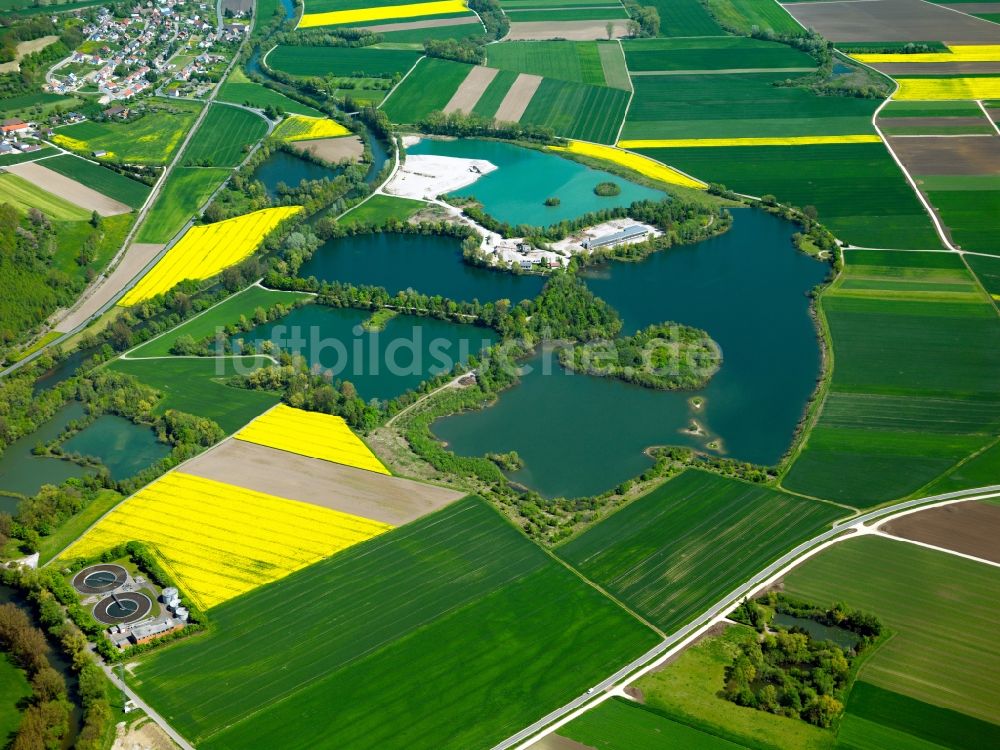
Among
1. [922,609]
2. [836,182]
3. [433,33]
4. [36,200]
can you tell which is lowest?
[922,609]

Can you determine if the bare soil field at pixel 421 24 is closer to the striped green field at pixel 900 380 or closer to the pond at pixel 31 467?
the striped green field at pixel 900 380

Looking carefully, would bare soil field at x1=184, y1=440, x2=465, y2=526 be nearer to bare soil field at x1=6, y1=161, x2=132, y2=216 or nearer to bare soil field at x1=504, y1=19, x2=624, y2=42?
bare soil field at x1=6, y1=161, x2=132, y2=216

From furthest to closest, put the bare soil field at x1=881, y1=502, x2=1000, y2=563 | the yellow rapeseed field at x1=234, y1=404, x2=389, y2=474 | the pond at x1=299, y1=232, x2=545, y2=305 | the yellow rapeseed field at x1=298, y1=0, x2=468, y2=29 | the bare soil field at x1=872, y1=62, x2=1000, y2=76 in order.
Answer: the yellow rapeseed field at x1=298, y1=0, x2=468, y2=29 < the bare soil field at x1=872, y1=62, x2=1000, y2=76 < the pond at x1=299, y1=232, x2=545, y2=305 < the yellow rapeseed field at x1=234, y1=404, x2=389, y2=474 < the bare soil field at x1=881, y1=502, x2=1000, y2=563

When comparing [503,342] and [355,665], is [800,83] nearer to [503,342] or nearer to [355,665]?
[503,342]

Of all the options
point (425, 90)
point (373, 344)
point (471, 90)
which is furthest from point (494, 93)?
point (373, 344)

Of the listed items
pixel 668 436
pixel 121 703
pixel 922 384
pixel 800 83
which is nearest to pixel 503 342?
pixel 668 436

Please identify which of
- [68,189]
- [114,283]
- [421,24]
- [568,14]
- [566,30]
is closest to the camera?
[114,283]

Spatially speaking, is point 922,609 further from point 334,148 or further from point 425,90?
point 425,90

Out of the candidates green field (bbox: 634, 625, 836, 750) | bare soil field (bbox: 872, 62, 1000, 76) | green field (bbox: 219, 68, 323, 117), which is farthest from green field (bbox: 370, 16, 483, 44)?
green field (bbox: 634, 625, 836, 750)
